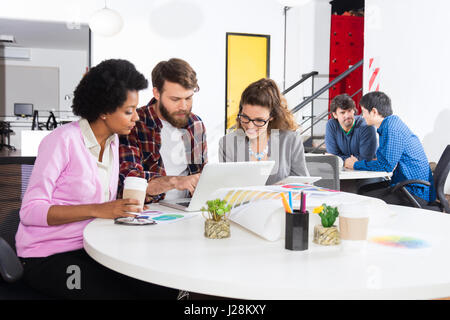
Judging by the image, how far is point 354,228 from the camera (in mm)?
1097

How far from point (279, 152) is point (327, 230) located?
1.22m

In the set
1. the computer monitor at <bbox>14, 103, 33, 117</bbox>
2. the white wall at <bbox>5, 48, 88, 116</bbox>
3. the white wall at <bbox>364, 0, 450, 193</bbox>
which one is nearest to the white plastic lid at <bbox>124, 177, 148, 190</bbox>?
the white wall at <bbox>364, 0, 450, 193</bbox>

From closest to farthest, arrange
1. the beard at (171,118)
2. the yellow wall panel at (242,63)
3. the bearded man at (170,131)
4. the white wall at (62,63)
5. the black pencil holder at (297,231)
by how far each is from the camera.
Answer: the black pencil holder at (297,231)
the bearded man at (170,131)
the beard at (171,118)
the yellow wall panel at (242,63)
the white wall at (62,63)

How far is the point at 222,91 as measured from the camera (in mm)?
8000

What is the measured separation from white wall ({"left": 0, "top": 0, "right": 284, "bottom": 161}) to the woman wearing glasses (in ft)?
17.4

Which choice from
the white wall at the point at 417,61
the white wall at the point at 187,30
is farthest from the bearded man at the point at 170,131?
the white wall at the point at 187,30

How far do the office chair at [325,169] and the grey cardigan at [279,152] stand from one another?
0.17 meters

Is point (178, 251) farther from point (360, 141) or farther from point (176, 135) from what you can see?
point (360, 141)

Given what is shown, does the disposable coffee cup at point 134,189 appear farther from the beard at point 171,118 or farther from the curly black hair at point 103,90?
the beard at point 171,118

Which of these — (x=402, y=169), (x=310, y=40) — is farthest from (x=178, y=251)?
(x=310, y=40)

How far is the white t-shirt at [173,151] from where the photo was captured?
2.24 meters

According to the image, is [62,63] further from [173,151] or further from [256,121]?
[256,121]

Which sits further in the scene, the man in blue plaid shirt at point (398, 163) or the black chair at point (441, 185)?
the man in blue plaid shirt at point (398, 163)

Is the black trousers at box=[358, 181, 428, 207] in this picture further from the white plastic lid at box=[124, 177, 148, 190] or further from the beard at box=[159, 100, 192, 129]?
the white plastic lid at box=[124, 177, 148, 190]
